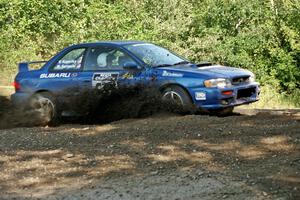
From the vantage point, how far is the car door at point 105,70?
397 inches

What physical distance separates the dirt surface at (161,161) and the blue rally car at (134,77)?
129 cm

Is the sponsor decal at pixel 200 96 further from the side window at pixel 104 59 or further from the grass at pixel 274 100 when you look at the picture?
the grass at pixel 274 100

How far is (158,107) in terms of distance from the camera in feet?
31.8

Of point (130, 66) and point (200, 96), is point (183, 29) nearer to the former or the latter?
point (130, 66)

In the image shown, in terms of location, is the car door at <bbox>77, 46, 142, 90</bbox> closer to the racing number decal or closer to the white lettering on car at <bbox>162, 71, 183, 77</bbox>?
the racing number decal

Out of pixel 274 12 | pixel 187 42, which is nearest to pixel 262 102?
pixel 187 42

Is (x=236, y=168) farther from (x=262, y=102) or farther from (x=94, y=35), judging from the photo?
(x=94, y=35)

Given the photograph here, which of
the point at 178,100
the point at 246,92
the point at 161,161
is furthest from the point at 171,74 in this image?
the point at 161,161

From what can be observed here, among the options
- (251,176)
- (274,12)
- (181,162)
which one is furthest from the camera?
(274,12)

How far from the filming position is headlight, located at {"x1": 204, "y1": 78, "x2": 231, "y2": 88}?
31.2 ft

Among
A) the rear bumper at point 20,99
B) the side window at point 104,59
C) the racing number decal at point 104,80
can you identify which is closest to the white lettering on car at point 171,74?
the side window at point 104,59

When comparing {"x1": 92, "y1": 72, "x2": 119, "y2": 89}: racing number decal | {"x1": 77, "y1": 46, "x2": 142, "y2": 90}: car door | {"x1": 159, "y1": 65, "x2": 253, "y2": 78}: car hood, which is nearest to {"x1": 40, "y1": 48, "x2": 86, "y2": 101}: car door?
{"x1": 77, "y1": 46, "x2": 142, "y2": 90}: car door

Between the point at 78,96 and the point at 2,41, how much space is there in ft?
Answer: 35.6

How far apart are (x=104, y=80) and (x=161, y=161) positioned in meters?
4.42
